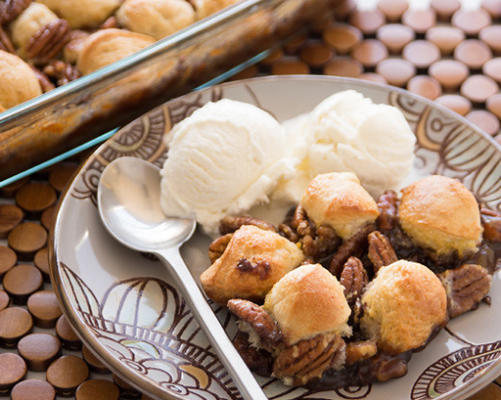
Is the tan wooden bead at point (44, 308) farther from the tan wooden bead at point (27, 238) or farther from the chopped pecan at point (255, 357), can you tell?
the chopped pecan at point (255, 357)

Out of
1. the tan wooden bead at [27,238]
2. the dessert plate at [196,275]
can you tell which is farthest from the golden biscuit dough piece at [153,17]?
the tan wooden bead at [27,238]

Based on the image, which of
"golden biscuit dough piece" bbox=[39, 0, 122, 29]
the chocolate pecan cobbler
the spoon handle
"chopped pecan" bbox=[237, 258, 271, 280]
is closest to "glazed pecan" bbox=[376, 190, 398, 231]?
the chocolate pecan cobbler

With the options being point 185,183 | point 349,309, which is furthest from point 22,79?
point 349,309

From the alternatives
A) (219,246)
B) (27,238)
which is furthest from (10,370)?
(219,246)

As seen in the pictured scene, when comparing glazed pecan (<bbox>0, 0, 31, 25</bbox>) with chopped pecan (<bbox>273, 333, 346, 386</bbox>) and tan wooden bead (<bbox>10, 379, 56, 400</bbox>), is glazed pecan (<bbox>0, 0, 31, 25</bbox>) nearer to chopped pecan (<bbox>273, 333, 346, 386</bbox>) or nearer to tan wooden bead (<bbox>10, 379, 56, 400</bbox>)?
tan wooden bead (<bbox>10, 379, 56, 400</bbox>)

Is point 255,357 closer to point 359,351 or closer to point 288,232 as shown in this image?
point 359,351

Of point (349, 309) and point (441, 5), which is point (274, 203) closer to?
point (349, 309)

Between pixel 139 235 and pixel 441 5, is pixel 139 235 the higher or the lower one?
the lower one
